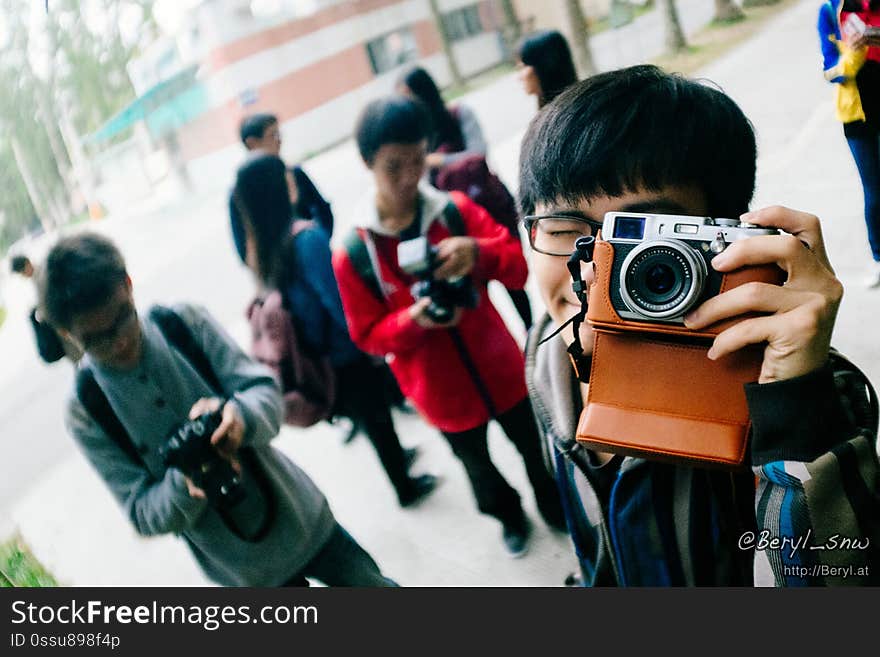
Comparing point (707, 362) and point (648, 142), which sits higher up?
point (648, 142)

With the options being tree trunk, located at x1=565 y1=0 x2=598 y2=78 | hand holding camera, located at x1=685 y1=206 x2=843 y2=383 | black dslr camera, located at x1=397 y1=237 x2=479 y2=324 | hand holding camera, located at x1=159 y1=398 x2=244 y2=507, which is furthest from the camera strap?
hand holding camera, located at x1=159 y1=398 x2=244 y2=507

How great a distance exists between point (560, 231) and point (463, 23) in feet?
2.04

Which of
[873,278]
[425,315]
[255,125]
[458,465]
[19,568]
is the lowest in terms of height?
[458,465]

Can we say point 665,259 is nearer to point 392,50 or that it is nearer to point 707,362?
point 707,362

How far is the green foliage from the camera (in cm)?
111

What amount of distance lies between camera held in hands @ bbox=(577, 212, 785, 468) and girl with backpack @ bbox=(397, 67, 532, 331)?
0.64 metres

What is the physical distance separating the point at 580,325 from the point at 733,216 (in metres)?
0.18

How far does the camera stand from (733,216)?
0.61 metres

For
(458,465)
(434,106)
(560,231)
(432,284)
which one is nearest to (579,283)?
(560,231)

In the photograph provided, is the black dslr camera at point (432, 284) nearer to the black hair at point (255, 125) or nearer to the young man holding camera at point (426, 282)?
the young man holding camera at point (426, 282)

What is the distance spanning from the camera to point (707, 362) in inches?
21.8

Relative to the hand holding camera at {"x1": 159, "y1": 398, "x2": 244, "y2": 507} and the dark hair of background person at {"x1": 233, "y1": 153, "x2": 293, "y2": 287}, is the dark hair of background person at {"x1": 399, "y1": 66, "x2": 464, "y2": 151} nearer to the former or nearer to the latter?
A: the dark hair of background person at {"x1": 233, "y1": 153, "x2": 293, "y2": 287}

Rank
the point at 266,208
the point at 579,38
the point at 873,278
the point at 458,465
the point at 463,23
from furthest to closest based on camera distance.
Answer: the point at 458,465 < the point at 266,208 < the point at 463,23 < the point at 579,38 < the point at 873,278

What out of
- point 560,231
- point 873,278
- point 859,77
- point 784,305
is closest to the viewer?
point 784,305
